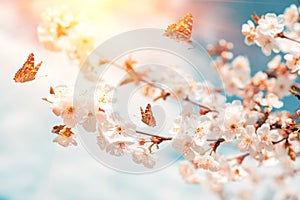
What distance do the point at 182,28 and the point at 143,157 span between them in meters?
0.71

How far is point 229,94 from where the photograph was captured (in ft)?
14.5

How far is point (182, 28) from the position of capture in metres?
2.01

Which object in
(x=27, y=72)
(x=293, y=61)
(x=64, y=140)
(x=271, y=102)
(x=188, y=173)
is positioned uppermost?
(x=188, y=173)

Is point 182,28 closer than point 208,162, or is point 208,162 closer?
point 182,28

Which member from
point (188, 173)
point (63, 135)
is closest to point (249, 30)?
point (63, 135)

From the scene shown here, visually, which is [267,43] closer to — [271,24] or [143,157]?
[271,24]

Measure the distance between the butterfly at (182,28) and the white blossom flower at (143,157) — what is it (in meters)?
0.65

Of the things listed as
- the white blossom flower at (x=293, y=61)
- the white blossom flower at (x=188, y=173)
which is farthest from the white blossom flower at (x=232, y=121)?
the white blossom flower at (x=188, y=173)

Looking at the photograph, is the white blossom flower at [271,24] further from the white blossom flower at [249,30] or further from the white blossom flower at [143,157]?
the white blossom flower at [143,157]

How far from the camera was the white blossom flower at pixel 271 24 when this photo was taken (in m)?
2.20

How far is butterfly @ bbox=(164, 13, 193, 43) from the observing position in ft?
6.57

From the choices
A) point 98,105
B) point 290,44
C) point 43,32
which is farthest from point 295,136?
point 43,32

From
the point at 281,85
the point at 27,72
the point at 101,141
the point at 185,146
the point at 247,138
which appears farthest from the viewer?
the point at 281,85

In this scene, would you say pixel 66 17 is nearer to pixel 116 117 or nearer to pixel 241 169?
pixel 116 117
